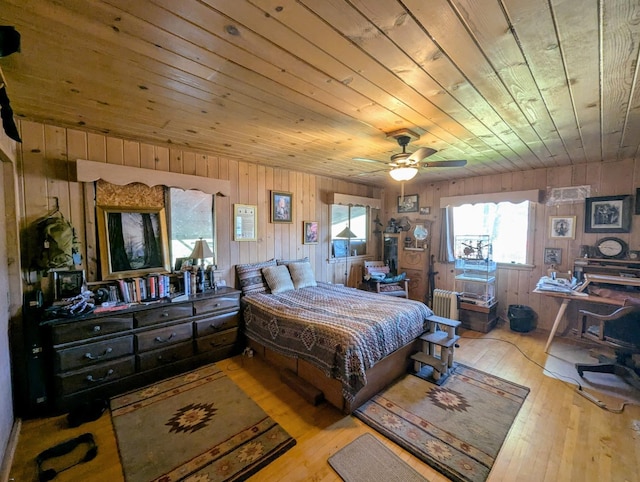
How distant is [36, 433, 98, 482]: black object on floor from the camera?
161 cm

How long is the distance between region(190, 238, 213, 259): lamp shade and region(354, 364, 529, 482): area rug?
7.27 ft

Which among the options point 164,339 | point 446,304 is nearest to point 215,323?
point 164,339

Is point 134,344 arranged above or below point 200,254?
below

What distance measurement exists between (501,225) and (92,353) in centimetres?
538

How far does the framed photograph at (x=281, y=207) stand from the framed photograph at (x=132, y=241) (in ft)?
4.78

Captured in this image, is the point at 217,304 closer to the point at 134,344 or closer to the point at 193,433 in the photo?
the point at 134,344

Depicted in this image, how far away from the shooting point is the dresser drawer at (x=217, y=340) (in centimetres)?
290

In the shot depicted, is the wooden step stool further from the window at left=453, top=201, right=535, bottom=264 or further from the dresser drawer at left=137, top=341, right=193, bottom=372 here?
the dresser drawer at left=137, top=341, right=193, bottom=372

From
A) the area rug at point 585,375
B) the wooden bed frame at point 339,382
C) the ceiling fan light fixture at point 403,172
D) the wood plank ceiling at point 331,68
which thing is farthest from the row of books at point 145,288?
the area rug at point 585,375

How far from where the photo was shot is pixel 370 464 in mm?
1719

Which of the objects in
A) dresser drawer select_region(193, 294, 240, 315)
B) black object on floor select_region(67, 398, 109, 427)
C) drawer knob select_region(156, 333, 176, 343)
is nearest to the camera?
black object on floor select_region(67, 398, 109, 427)

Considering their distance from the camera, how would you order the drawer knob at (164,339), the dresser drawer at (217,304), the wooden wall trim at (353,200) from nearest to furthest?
the drawer knob at (164,339) < the dresser drawer at (217,304) < the wooden wall trim at (353,200)

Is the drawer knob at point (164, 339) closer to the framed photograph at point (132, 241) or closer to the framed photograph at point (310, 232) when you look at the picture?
the framed photograph at point (132, 241)

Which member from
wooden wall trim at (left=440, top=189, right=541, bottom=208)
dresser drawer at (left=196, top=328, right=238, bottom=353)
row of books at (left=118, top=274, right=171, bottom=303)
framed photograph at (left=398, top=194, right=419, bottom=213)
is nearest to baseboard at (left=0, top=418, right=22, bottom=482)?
row of books at (left=118, top=274, right=171, bottom=303)
